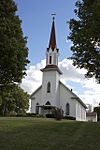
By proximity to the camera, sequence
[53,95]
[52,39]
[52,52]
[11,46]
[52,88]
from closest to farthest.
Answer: [11,46] → [53,95] → [52,88] → [52,52] → [52,39]

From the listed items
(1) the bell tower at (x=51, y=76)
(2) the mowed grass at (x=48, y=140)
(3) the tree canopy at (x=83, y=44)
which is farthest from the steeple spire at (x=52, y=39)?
(2) the mowed grass at (x=48, y=140)

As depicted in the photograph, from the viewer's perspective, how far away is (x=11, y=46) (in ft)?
95.9

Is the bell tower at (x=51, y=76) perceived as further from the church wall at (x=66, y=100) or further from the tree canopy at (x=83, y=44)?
the tree canopy at (x=83, y=44)

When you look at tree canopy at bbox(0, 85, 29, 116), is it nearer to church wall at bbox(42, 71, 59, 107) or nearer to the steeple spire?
church wall at bbox(42, 71, 59, 107)

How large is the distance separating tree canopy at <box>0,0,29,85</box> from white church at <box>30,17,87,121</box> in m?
35.5

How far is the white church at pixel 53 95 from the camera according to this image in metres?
68.2

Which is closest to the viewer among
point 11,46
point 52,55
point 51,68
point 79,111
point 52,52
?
point 11,46

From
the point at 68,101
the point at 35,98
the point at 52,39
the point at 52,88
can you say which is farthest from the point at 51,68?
the point at 68,101

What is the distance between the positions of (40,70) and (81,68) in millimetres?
45666

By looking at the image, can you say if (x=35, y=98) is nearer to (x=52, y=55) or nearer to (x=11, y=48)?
(x=52, y=55)

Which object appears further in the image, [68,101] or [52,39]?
[52,39]

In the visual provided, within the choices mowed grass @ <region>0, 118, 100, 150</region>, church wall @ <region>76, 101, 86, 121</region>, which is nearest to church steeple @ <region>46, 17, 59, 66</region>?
church wall @ <region>76, 101, 86, 121</region>

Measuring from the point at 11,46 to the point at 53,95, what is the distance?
4030cm

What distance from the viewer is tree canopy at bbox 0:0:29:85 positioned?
29125 mm
